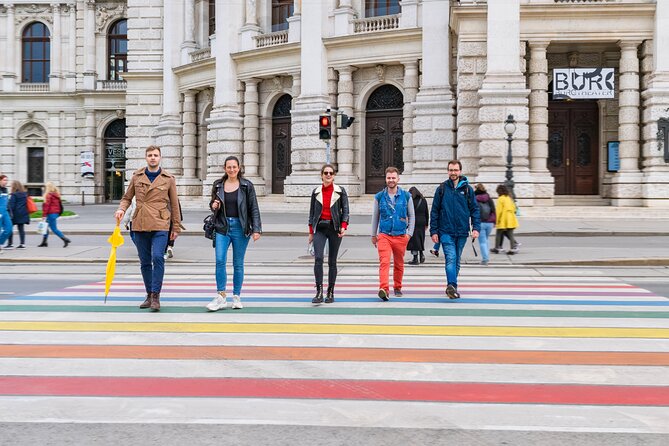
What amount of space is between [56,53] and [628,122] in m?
41.7

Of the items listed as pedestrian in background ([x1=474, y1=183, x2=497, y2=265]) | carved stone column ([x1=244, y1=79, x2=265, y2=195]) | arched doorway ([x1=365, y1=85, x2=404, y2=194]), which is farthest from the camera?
carved stone column ([x1=244, y1=79, x2=265, y2=195])

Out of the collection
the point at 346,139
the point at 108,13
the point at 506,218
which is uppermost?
the point at 108,13

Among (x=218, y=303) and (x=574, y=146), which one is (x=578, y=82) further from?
(x=218, y=303)

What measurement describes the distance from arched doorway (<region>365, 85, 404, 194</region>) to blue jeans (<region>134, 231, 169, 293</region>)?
24.2 meters

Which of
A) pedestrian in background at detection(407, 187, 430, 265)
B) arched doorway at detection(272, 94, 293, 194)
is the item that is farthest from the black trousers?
arched doorway at detection(272, 94, 293, 194)

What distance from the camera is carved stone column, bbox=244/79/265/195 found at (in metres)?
36.2

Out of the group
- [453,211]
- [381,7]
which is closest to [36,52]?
[381,7]

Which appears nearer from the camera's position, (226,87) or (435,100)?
(435,100)

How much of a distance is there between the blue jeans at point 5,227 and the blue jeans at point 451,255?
13714 mm

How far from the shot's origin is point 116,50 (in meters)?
53.3

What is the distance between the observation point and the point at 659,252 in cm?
1661

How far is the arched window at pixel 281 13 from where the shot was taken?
1432 inches

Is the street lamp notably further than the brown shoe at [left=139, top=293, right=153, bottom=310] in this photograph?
Yes

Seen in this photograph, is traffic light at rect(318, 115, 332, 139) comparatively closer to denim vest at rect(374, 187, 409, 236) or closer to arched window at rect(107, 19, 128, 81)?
denim vest at rect(374, 187, 409, 236)
